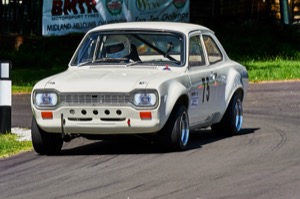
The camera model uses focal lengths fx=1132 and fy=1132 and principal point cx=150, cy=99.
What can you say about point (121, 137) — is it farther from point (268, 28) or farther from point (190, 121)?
point (268, 28)

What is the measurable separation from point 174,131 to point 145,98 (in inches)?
23.2

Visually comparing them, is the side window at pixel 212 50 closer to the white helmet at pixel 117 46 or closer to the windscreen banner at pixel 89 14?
the white helmet at pixel 117 46

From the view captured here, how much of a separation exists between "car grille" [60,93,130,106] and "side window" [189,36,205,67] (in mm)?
1577

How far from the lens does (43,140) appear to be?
13.0 m

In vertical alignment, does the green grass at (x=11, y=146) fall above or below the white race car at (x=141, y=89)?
below

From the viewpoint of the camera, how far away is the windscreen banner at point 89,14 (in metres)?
33.4

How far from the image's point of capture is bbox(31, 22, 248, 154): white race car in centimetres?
1253

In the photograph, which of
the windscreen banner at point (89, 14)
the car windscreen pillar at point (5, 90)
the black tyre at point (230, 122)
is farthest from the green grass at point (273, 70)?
the car windscreen pillar at point (5, 90)

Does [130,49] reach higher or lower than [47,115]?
higher

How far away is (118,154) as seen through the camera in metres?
13.1

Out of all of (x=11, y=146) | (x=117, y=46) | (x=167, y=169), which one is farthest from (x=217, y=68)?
(x=167, y=169)

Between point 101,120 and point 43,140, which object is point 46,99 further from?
point 101,120

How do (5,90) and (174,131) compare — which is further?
(5,90)

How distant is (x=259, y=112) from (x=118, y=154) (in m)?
5.80
